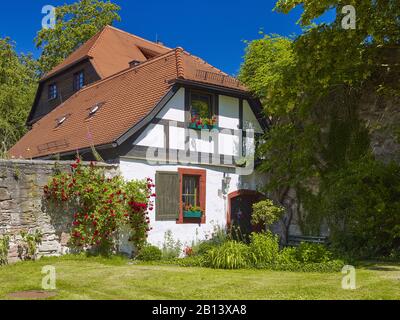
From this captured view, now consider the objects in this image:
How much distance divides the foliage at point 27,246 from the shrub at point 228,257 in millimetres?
4171

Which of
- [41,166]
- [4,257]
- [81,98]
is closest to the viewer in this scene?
[4,257]

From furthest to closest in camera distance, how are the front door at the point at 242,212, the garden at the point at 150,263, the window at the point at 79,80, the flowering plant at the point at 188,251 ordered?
the window at the point at 79,80 < the front door at the point at 242,212 < the flowering plant at the point at 188,251 < the garden at the point at 150,263

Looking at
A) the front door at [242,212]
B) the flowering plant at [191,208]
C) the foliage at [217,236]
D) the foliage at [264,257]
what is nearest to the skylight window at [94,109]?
the flowering plant at [191,208]

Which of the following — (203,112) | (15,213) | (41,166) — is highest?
(203,112)

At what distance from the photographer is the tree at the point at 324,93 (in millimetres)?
13367

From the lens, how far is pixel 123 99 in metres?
16.5

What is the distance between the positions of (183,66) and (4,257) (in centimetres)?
815

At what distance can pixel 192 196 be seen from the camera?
1548cm

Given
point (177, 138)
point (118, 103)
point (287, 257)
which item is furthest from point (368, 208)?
point (118, 103)

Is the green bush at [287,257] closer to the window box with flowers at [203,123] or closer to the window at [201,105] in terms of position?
the window box with flowers at [203,123]

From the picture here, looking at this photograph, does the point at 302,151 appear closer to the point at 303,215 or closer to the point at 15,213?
the point at 303,215

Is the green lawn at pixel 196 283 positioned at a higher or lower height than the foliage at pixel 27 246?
lower
